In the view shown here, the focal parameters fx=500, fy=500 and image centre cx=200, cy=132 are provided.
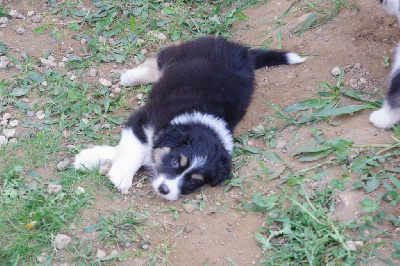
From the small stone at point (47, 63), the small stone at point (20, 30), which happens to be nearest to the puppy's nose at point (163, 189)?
the small stone at point (47, 63)

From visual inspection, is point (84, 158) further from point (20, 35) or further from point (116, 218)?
point (20, 35)

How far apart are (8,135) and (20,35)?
4.30 feet

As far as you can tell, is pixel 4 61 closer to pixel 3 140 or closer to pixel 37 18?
pixel 37 18

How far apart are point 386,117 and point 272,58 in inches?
49.5

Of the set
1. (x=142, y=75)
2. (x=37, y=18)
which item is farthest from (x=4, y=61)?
(x=142, y=75)

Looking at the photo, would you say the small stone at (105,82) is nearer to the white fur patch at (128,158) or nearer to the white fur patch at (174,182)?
the white fur patch at (128,158)

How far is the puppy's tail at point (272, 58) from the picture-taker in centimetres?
451

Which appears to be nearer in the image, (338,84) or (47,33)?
(338,84)

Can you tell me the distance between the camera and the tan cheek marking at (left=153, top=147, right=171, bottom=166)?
3621mm

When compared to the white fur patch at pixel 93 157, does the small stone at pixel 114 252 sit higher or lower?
higher

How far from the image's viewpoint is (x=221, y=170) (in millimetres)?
3553

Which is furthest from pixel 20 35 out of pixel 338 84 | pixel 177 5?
pixel 338 84

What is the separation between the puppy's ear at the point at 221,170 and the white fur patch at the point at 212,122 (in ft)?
0.66

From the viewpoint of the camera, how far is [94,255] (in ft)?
9.85
